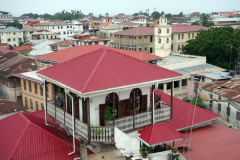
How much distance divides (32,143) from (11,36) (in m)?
80.0

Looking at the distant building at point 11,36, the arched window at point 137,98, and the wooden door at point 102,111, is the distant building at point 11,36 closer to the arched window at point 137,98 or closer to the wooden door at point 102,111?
the arched window at point 137,98

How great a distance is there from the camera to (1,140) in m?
13.9

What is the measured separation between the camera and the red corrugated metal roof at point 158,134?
11188 millimetres

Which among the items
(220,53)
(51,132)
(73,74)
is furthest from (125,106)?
(220,53)

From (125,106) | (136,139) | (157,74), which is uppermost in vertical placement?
(157,74)

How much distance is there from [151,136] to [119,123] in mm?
1610

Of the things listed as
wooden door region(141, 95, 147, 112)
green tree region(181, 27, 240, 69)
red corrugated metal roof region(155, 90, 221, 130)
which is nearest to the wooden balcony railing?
wooden door region(141, 95, 147, 112)

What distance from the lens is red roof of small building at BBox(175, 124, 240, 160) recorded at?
12383 millimetres

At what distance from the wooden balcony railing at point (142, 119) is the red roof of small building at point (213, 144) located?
1502 mm

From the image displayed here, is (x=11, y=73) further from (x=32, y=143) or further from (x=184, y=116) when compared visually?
(x=184, y=116)

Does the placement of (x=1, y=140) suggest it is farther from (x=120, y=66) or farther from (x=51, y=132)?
(x=120, y=66)

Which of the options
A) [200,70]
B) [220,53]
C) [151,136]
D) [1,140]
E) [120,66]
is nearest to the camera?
[151,136]

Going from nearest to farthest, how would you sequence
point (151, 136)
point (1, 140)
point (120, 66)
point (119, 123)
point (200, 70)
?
1. point (151, 136)
2. point (119, 123)
3. point (120, 66)
4. point (1, 140)
5. point (200, 70)

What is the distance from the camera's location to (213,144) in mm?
13664
